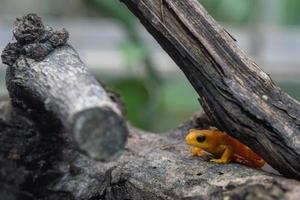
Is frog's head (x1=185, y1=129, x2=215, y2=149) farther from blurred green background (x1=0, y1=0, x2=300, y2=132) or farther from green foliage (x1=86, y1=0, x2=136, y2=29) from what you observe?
blurred green background (x1=0, y1=0, x2=300, y2=132)

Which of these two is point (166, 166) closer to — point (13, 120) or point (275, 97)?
point (275, 97)

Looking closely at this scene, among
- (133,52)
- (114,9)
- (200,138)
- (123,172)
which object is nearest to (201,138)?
(200,138)

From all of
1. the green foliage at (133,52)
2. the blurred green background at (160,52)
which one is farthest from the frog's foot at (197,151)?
the blurred green background at (160,52)

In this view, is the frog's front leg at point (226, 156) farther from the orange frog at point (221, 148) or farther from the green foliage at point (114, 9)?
the green foliage at point (114, 9)

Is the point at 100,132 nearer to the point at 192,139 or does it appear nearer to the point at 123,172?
the point at 123,172

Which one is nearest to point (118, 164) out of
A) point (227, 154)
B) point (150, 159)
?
point (150, 159)

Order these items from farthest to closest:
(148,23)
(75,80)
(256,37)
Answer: (256,37) < (148,23) < (75,80)
